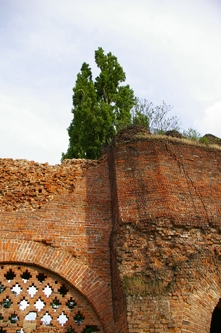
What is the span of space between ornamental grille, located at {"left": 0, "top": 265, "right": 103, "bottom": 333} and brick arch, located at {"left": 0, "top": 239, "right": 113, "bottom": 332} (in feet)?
0.45

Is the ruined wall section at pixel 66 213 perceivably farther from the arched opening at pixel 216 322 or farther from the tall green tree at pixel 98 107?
the tall green tree at pixel 98 107

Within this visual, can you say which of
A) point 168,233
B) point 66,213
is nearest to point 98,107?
point 66,213

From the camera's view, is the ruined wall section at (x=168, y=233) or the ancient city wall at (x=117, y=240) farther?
the ancient city wall at (x=117, y=240)

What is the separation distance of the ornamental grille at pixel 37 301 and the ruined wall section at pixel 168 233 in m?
1.02

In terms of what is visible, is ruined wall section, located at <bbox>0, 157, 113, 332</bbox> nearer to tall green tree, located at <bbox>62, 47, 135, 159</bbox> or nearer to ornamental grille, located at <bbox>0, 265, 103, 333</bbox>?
ornamental grille, located at <bbox>0, 265, 103, 333</bbox>

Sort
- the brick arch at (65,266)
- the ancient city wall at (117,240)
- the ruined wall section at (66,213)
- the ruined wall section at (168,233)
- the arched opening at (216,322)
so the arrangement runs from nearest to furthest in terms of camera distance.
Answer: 1. the ruined wall section at (168,233)
2. the ancient city wall at (117,240)
3. the brick arch at (65,266)
4. the ruined wall section at (66,213)
5. the arched opening at (216,322)

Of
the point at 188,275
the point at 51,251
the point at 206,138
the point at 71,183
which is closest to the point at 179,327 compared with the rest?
the point at 188,275

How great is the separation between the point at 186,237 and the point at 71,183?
9.10 feet

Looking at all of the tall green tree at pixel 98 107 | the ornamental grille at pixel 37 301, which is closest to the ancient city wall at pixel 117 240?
the ornamental grille at pixel 37 301

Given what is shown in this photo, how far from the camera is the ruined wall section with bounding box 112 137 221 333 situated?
221 inches

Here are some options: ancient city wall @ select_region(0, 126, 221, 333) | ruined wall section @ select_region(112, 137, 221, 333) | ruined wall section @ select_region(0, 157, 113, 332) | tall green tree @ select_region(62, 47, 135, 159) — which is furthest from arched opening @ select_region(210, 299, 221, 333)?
tall green tree @ select_region(62, 47, 135, 159)

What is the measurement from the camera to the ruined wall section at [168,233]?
18.4 ft

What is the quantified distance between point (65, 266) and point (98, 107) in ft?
24.6

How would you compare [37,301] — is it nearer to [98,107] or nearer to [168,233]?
[168,233]
